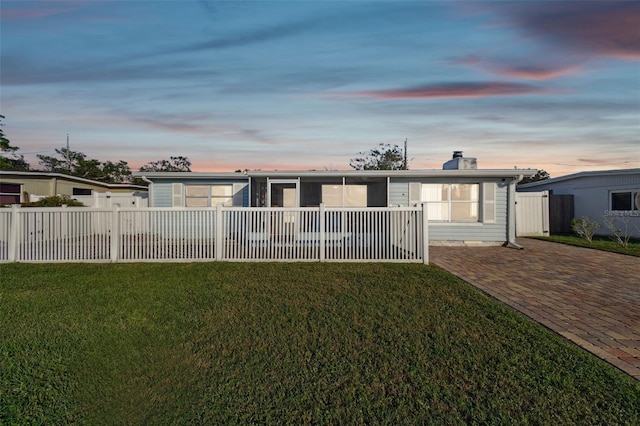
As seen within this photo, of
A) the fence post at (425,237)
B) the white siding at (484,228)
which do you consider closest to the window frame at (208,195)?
the white siding at (484,228)

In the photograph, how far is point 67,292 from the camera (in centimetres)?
568

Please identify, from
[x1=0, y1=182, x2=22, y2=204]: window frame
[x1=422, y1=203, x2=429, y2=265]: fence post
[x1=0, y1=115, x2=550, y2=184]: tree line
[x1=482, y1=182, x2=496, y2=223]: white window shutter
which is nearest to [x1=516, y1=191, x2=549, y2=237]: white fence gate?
[x1=482, y1=182, x2=496, y2=223]: white window shutter

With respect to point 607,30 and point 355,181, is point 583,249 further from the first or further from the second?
point 355,181

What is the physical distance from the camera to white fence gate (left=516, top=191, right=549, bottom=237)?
15664 millimetres

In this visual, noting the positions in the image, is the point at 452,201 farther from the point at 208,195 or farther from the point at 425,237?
the point at 208,195

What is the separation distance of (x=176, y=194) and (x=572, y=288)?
41.8 ft

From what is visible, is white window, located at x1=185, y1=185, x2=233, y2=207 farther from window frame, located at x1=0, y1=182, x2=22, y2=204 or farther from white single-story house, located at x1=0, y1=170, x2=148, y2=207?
window frame, located at x1=0, y1=182, x2=22, y2=204

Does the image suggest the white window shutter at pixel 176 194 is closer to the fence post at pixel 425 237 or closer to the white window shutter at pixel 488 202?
the fence post at pixel 425 237

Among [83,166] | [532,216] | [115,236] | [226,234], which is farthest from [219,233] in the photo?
[83,166]

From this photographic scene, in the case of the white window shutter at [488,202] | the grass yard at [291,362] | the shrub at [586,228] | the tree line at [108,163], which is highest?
the tree line at [108,163]

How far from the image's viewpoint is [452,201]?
1250cm

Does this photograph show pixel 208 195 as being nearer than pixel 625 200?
Yes

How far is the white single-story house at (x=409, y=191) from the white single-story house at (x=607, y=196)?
6.17 meters

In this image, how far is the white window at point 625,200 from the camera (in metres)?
13.9
